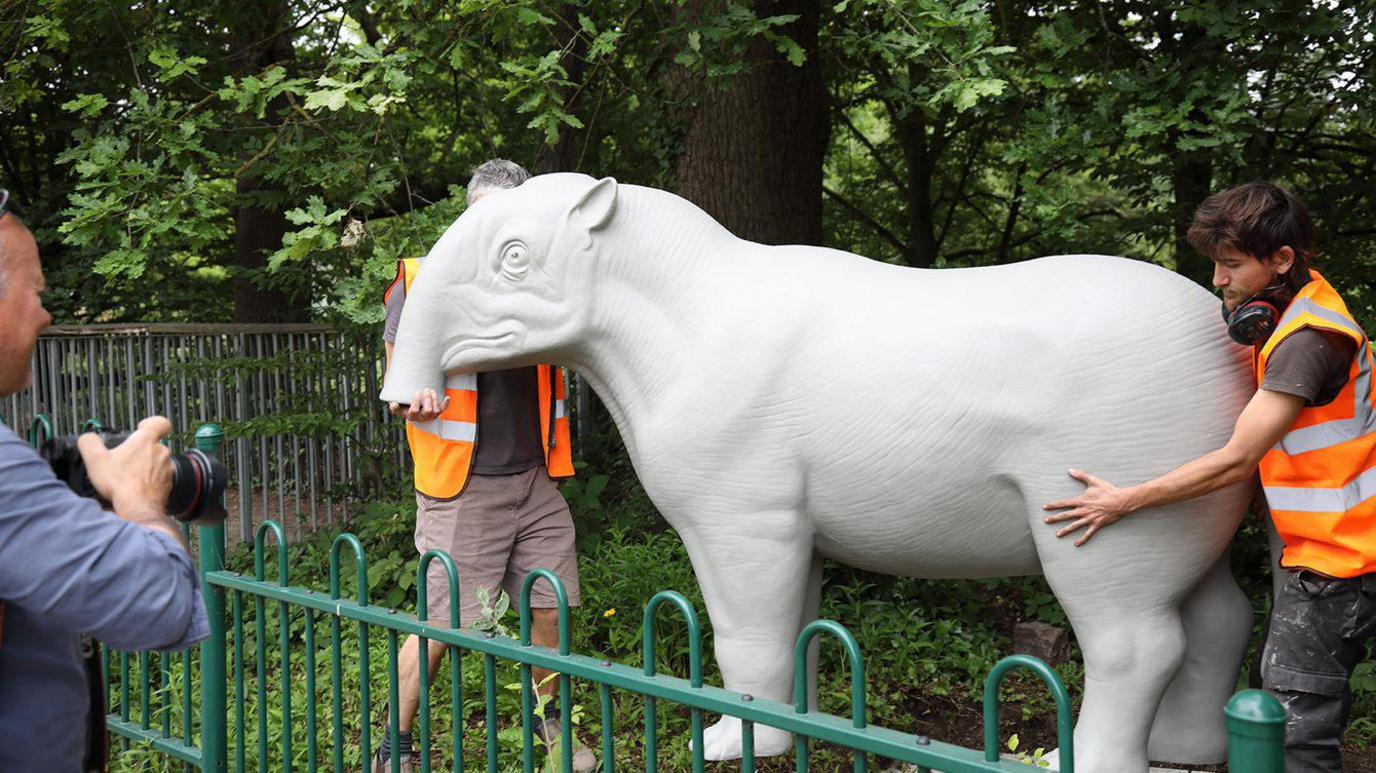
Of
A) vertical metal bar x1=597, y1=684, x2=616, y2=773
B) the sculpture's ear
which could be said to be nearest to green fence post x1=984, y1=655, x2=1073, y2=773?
vertical metal bar x1=597, y1=684, x2=616, y2=773

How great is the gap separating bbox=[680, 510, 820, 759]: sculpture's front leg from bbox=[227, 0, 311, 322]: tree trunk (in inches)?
151

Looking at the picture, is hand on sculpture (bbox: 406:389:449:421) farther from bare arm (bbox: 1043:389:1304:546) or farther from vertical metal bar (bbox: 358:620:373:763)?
bare arm (bbox: 1043:389:1304:546)

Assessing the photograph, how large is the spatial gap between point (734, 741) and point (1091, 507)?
118 cm

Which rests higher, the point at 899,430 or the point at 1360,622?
the point at 899,430

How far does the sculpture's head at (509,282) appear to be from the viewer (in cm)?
317

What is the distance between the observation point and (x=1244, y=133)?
4168 millimetres

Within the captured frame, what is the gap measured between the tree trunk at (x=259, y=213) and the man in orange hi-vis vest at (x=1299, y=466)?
4.66 m

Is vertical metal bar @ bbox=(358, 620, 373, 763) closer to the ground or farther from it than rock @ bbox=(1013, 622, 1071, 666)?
farther from it

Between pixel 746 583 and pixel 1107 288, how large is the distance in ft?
3.80

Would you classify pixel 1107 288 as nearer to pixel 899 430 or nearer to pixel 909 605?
pixel 899 430

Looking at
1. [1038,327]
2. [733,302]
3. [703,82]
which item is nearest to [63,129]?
[703,82]

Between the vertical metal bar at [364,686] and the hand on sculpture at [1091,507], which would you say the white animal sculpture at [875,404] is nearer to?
the hand on sculpture at [1091,507]

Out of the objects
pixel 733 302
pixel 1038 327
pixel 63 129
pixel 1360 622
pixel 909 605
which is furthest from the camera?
pixel 63 129

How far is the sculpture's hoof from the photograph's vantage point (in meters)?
3.21
